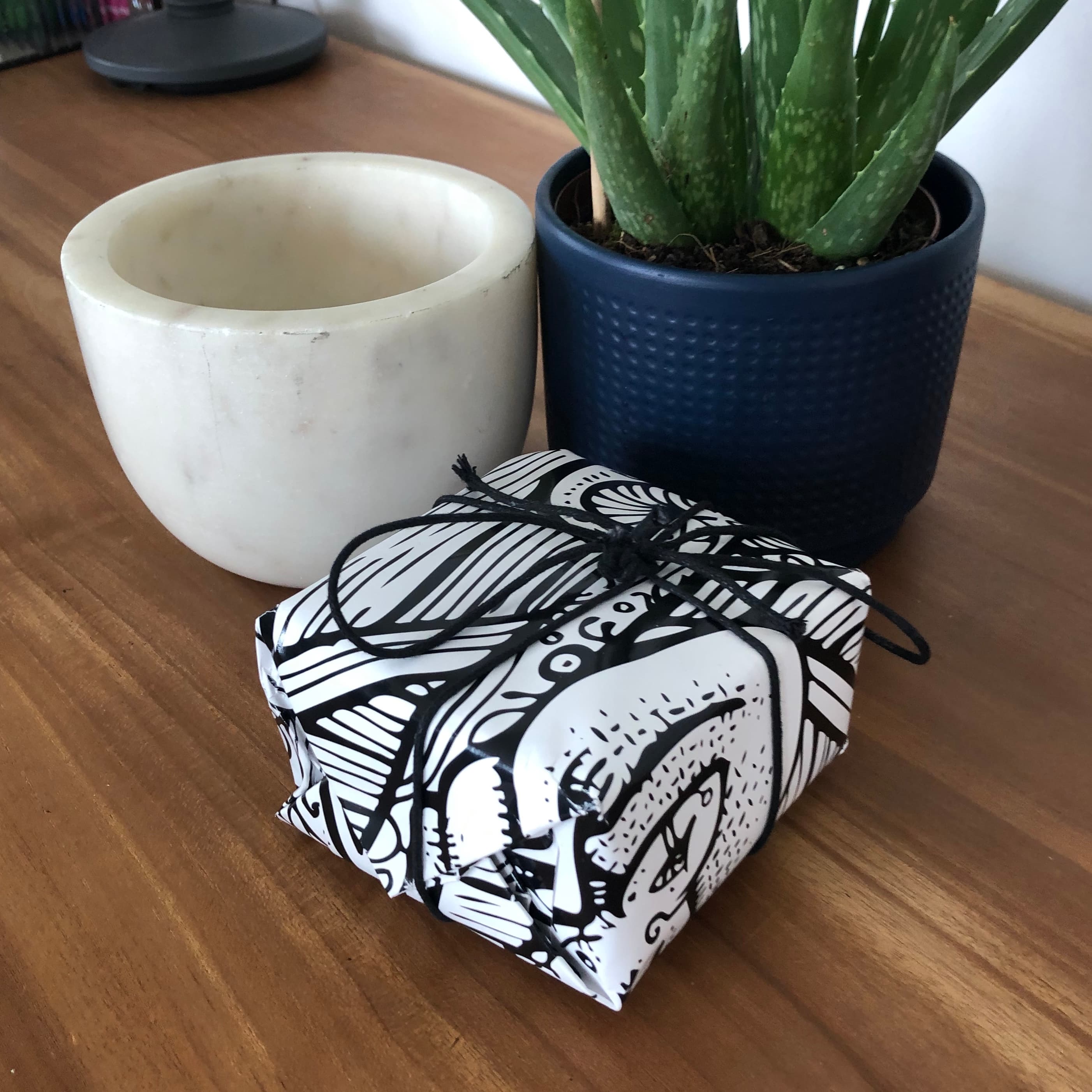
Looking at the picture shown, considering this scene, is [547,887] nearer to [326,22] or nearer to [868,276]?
[868,276]

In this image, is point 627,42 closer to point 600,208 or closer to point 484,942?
point 600,208

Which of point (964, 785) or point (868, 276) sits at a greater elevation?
point (868, 276)

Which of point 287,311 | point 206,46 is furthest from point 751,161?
point 206,46

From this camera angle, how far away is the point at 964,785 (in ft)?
1.01

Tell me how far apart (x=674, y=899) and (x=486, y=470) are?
17cm

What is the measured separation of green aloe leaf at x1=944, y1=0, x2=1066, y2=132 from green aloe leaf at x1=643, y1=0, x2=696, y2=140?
0.08 metres

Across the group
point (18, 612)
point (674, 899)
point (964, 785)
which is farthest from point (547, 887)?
point (18, 612)

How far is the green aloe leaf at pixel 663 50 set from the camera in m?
0.32

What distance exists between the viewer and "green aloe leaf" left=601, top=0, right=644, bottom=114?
34cm

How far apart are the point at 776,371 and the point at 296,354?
5.5 inches

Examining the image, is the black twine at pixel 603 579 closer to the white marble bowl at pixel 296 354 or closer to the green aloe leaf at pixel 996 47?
the white marble bowl at pixel 296 354

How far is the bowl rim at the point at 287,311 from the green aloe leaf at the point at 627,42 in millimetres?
53

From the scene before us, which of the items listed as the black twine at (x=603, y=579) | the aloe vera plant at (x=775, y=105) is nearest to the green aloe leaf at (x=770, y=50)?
the aloe vera plant at (x=775, y=105)

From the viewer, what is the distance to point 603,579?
28cm
